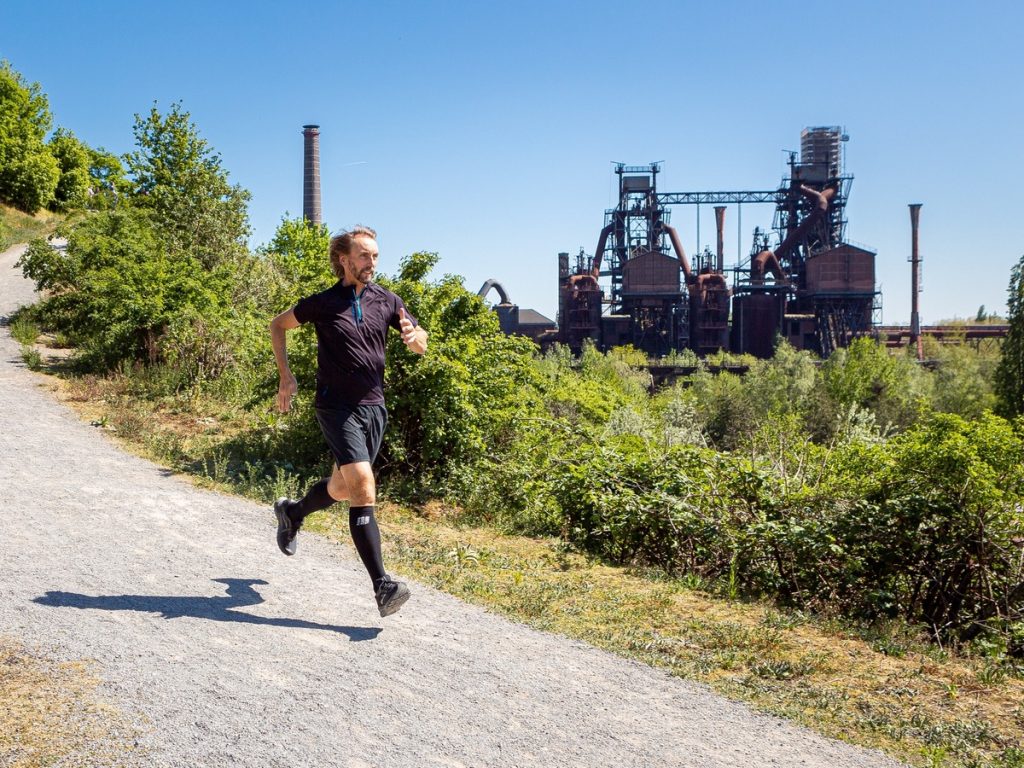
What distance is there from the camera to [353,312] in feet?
13.9

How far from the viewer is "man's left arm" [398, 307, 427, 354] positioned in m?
4.26

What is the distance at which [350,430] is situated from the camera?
4184mm

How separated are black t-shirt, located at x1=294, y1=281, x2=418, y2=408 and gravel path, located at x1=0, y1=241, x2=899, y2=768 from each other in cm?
112

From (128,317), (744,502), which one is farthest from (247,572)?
(128,317)

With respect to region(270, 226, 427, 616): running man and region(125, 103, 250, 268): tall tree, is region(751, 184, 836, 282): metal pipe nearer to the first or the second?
region(125, 103, 250, 268): tall tree

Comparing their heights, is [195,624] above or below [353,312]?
below

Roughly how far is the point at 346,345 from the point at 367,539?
0.95 m

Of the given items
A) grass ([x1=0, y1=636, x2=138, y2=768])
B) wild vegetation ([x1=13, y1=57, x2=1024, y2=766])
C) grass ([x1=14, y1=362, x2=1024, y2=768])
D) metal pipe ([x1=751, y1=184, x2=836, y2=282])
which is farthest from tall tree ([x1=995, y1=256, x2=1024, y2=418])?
metal pipe ([x1=751, y1=184, x2=836, y2=282])

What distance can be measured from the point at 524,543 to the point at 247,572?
288 cm

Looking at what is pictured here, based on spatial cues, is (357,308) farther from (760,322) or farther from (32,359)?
(760,322)

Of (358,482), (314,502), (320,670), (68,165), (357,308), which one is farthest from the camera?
(68,165)

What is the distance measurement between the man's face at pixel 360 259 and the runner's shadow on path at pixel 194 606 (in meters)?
1.70

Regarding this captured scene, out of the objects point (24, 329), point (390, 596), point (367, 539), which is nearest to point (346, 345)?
point (367, 539)

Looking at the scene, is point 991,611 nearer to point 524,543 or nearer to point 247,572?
point 524,543
